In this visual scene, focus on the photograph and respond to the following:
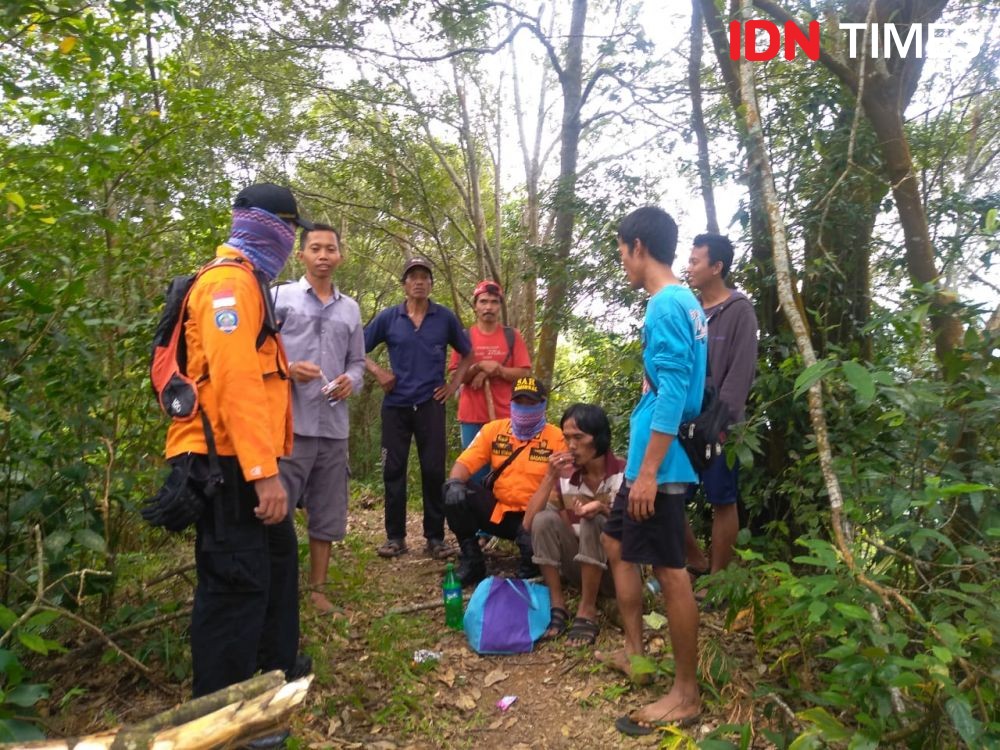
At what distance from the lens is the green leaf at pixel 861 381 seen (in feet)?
7.06

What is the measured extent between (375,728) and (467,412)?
8.43 ft

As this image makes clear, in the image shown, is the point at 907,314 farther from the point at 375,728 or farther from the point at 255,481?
the point at 375,728

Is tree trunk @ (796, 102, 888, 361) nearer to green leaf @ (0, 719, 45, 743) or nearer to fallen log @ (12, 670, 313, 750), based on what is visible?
fallen log @ (12, 670, 313, 750)

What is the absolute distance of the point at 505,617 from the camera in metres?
3.61

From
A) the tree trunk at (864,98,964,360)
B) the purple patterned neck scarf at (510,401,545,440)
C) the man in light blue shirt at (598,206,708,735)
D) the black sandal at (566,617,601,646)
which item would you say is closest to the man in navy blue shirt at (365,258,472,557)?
the purple patterned neck scarf at (510,401,545,440)

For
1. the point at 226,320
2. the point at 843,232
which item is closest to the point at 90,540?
the point at 226,320

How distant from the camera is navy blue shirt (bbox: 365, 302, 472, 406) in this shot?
482 cm

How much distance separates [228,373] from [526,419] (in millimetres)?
2253

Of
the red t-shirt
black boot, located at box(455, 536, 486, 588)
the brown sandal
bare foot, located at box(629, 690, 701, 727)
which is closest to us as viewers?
bare foot, located at box(629, 690, 701, 727)

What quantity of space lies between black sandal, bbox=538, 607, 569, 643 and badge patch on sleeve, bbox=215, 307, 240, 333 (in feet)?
7.65

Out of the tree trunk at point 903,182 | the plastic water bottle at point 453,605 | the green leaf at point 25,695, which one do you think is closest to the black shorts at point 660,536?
the plastic water bottle at point 453,605

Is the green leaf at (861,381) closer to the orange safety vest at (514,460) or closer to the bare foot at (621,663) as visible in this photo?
the bare foot at (621,663)

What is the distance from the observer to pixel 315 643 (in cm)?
338

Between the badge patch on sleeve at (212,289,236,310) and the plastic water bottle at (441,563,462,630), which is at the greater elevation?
the badge patch on sleeve at (212,289,236,310)
